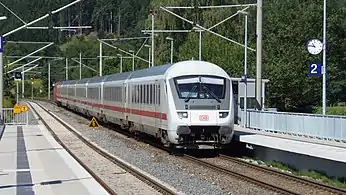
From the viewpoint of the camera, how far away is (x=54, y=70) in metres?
145

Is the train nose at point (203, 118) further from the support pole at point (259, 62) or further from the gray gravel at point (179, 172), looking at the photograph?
the support pole at point (259, 62)

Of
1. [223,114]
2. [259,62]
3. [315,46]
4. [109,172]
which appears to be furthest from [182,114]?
[315,46]

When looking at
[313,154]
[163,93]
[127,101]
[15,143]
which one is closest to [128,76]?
[127,101]

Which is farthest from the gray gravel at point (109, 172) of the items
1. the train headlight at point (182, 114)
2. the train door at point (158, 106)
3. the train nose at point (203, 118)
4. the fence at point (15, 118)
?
the fence at point (15, 118)

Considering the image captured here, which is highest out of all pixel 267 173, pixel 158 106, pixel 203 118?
pixel 158 106

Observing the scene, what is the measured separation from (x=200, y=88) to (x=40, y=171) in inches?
243

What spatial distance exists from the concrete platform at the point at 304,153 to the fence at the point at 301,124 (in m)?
0.38

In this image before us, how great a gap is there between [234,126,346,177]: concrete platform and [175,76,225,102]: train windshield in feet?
7.19

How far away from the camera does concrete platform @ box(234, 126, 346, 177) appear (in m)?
17.9

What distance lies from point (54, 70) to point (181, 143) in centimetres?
12620

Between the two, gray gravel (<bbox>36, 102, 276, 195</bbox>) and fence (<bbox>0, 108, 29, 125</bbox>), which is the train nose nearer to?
gray gravel (<bbox>36, 102, 276, 195</bbox>)

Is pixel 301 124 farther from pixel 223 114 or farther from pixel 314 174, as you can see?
pixel 314 174

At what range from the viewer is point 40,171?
1845 cm

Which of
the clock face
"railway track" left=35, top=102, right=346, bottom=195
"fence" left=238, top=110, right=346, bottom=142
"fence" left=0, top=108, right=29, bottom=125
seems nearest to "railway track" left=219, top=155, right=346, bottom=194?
"railway track" left=35, top=102, right=346, bottom=195
